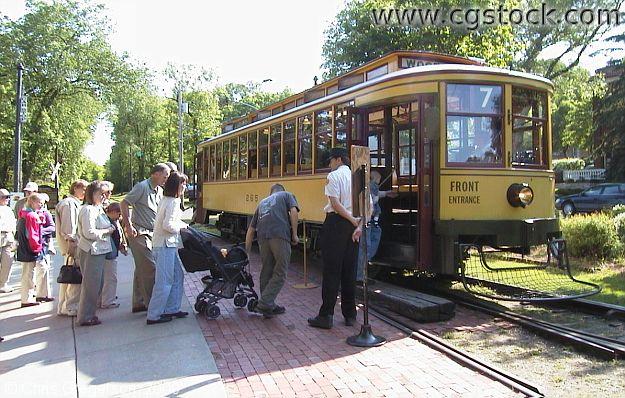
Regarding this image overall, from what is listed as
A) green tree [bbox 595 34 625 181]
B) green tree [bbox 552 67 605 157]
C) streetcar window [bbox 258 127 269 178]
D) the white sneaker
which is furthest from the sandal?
green tree [bbox 552 67 605 157]

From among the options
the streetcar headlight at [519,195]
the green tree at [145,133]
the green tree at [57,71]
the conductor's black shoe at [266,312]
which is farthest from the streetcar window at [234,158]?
the green tree at [145,133]

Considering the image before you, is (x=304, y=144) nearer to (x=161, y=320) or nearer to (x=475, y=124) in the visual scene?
(x=475, y=124)

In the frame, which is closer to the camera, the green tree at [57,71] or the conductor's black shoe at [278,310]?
the conductor's black shoe at [278,310]

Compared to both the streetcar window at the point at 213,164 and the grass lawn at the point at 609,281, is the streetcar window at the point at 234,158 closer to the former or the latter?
the streetcar window at the point at 213,164

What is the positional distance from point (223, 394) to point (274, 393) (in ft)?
1.23

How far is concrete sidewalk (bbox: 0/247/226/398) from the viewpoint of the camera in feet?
13.9

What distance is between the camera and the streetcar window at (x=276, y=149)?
1087 cm

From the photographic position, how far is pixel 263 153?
1182 centimetres

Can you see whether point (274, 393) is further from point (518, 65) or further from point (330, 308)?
point (518, 65)

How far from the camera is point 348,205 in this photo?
5.76 m

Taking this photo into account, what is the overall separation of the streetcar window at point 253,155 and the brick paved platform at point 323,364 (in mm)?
6273

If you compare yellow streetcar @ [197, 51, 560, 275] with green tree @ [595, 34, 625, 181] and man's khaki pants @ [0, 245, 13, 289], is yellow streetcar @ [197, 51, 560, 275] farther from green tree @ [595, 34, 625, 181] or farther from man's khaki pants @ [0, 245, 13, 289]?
green tree @ [595, 34, 625, 181]

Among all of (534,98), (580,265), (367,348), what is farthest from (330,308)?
(580,265)

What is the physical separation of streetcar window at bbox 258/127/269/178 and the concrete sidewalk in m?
5.36
